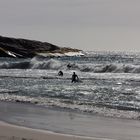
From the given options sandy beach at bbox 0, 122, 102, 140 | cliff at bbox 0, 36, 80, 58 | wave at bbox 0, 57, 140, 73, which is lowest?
sandy beach at bbox 0, 122, 102, 140

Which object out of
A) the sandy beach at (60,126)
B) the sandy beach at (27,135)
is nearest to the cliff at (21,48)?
the sandy beach at (60,126)

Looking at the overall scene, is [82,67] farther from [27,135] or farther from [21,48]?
[21,48]

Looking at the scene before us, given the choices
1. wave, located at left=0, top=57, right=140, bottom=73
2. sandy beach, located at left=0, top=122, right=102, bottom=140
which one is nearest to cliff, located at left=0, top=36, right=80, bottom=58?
wave, located at left=0, top=57, right=140, bottom=73

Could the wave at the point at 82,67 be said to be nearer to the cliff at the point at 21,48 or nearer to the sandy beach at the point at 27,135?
the cliff at the point at 21,48

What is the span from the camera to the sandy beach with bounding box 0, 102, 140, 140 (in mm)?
12914

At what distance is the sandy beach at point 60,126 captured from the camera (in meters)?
12.9

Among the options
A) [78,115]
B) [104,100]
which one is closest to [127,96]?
[104,100]

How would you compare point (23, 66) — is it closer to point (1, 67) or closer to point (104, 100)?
point (1, 67)

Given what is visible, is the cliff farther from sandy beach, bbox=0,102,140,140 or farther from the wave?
sandy beach, bbox=0,102,140,140

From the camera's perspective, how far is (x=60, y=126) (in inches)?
601

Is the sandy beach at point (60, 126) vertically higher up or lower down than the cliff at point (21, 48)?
lower down

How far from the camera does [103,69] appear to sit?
65812mm

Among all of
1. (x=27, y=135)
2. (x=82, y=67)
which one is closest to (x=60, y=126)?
(x=27, y=135)

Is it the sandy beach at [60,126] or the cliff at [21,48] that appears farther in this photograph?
the cliff at [21,48]
